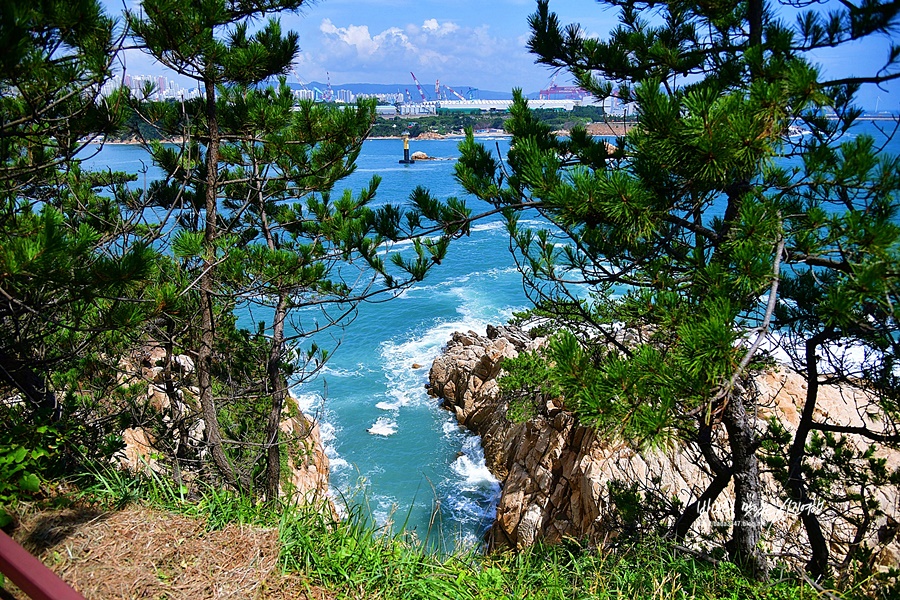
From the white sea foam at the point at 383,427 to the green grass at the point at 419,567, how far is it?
11.1 m

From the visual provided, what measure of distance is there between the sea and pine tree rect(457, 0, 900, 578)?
572mm

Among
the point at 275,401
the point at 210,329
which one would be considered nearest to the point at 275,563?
the point at 210,329

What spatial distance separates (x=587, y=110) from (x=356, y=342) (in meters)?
12.0

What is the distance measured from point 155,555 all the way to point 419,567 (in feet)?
3.94

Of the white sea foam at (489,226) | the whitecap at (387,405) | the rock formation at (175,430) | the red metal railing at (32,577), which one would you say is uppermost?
the red metal railing at (32,577)

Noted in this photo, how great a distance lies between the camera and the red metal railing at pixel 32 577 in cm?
119

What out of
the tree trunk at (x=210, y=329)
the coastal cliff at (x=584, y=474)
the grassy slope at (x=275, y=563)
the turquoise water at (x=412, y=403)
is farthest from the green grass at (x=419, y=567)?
the turquoise water at (x=412, y=403)

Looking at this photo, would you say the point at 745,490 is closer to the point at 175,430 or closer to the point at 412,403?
the point at 175,430

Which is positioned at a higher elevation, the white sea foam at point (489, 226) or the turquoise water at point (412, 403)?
the white sea foam at point (489, 226)

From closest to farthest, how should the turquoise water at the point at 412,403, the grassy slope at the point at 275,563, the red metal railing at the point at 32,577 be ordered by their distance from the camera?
the red metal railing at the point at 32,577 < the grassy slope at the point at 275,563 < the turquoise water at the point at 412,403

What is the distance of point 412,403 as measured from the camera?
15.7m

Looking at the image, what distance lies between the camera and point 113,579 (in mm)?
2381

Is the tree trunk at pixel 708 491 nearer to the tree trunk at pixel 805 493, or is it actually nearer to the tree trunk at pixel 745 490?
the tree trunk at pixel 745 490

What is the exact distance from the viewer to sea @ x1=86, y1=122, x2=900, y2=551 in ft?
36.4
